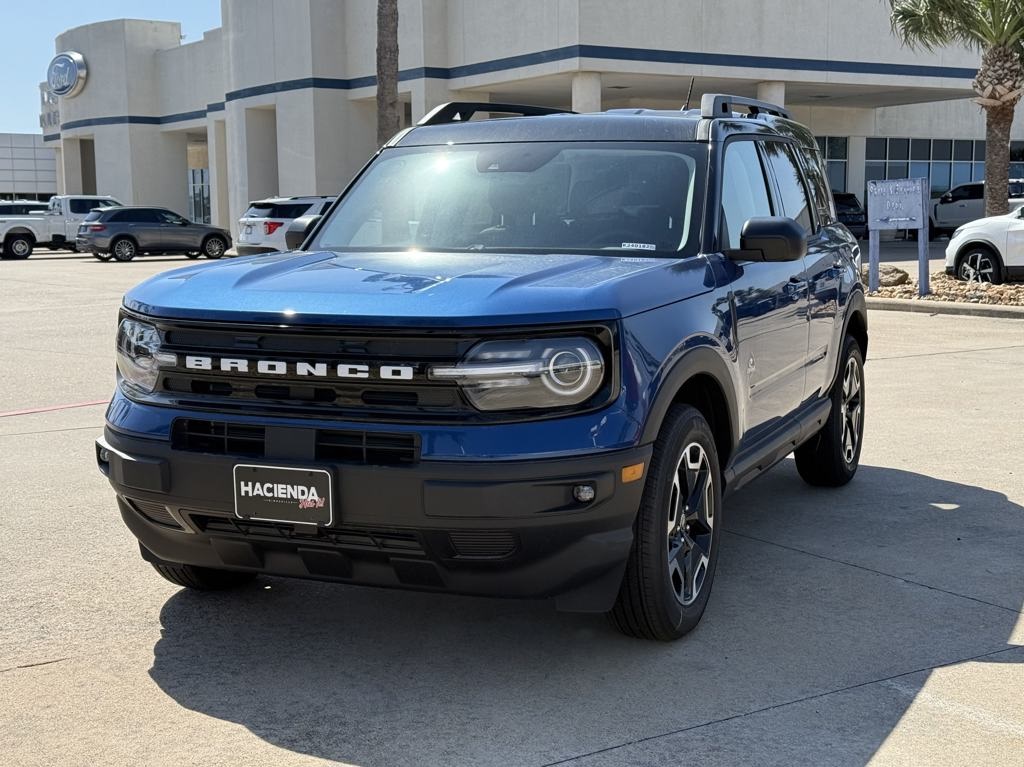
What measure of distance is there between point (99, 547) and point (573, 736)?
2944mm

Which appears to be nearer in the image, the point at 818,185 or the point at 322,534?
the point at 322,534

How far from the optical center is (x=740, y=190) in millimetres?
5488

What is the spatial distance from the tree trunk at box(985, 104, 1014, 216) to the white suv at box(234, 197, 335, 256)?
1394cm

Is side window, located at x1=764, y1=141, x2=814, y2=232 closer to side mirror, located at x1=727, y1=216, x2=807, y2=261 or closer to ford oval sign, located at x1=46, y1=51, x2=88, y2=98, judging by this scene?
side mirror, located at x1=727, y1=216, x2=807, y2=261

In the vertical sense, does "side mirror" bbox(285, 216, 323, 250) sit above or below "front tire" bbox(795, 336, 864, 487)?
above

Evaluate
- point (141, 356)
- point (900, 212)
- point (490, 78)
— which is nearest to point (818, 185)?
point (141, 356)

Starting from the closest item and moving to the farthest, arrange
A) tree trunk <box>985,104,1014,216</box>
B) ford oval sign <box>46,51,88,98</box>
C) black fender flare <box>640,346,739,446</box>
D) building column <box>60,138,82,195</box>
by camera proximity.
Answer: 1. black fender flare <box>640,346,739,446</box>
2. tree trunk <box>985,104,1014,216</box>
3. ford oval sign <box>46,51,88,98</box>
4. building column <box>60,138,82,195</box>

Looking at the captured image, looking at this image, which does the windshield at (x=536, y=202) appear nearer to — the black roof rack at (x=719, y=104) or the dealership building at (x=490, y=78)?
the black roof rack at (x=719, y=104)

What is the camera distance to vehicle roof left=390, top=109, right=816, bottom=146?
537cm

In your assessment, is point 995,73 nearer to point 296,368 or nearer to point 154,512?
point 296,368

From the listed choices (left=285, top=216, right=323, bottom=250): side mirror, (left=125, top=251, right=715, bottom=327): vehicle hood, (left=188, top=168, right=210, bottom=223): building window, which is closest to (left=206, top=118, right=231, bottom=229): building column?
(left=188, top=168, right=210, bottom=223): building window

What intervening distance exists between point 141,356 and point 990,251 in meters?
17.3

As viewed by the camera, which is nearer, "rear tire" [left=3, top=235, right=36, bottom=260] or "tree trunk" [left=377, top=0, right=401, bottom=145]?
"tree trunk" [left=377, top=0, right=401, bottom=145]

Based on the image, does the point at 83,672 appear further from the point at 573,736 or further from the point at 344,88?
the point at 344,88
